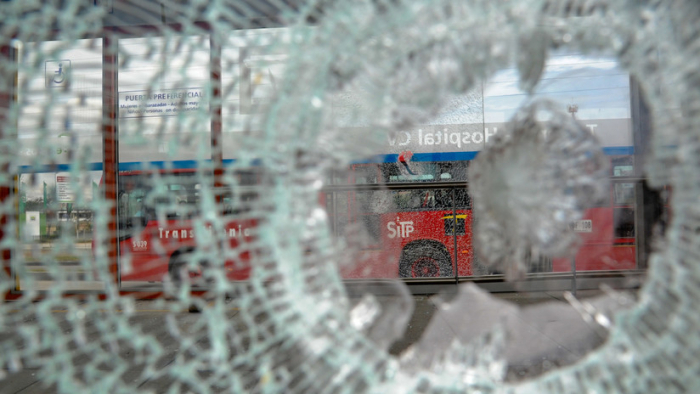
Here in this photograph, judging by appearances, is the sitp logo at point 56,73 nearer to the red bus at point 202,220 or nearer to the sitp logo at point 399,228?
the red bus at point 202,220

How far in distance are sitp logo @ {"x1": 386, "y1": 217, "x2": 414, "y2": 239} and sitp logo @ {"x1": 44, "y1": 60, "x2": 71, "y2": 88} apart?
9.92 ft

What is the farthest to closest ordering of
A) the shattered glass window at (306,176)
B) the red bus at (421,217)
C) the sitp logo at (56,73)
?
the red bus at (421,217), the sitp logo at (56,73), the shattered glass window at (306,176)

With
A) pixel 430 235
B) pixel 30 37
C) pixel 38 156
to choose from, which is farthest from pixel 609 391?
pixel 430 235

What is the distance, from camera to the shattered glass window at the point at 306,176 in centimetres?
79

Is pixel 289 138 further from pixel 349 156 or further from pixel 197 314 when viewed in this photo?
pixel 197 314

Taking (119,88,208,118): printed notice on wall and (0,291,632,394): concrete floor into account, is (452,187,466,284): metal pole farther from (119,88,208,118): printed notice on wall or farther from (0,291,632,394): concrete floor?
(119,88,208,118): printed notice on wall

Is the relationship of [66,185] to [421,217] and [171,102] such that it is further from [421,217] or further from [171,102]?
[421,217]

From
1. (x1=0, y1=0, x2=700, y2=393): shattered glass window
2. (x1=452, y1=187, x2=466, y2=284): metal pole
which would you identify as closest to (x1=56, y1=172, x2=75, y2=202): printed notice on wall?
(x1=0, y1=0, x2=700, y2=393): shattered glass window

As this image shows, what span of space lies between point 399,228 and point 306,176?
307 cm

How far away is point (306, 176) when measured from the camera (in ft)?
2.65

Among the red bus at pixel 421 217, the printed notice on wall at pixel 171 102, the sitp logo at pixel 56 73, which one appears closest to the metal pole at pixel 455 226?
the red bus at pixel 421 217

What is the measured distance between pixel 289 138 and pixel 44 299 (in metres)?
0.58

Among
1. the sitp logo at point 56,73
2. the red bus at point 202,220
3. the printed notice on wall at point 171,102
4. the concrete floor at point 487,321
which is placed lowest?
the concrete floor at point 487,321

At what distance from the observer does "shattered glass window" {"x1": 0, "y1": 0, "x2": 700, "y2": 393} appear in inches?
31.2
